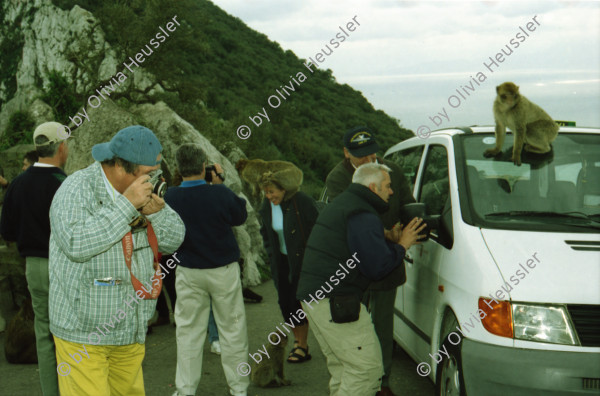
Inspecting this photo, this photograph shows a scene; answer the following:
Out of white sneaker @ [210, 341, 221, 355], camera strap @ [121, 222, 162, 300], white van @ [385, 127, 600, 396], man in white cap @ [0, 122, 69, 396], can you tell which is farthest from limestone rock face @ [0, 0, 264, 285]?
camera strap @ [121, 222, 162, 300]

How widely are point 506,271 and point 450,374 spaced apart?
0.91 metres

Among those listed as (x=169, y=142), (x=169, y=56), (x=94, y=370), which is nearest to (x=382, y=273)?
(x=94, y=370)

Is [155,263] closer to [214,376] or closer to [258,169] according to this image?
[214,376]

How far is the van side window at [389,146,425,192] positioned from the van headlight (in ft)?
7.53

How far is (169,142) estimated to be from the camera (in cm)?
1118

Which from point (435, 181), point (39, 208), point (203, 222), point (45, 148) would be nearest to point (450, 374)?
point (435, 181)

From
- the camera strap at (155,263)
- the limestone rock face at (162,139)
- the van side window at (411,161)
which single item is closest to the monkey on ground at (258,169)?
the van side window at (411,161)

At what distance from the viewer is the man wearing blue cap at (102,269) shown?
2852 millimetres

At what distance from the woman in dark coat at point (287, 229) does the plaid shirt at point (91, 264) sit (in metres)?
2.49

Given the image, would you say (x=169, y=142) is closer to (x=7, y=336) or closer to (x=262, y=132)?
(x=7, y=336)

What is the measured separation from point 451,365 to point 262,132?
18530 mm

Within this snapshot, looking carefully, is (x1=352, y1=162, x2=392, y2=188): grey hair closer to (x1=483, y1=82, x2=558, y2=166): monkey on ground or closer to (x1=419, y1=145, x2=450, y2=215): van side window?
(x1=419, y1=145, x2=450, y2=215): van side window

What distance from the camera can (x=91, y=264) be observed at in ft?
9.61

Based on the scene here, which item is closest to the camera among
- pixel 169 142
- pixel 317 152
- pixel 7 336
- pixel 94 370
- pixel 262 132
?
pixel 94 370
